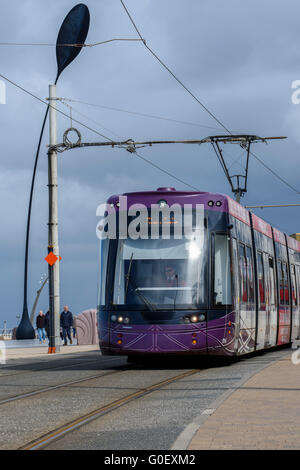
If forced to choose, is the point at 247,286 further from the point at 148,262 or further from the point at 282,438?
the point at 282,438

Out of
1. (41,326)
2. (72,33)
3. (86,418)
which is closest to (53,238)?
(72,33)

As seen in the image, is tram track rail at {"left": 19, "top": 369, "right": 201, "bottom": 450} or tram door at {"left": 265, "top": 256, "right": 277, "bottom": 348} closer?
tram track rail at {"left": 19, "top": 369, "right": 201, "bottom": 450}

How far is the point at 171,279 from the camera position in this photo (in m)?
17.7

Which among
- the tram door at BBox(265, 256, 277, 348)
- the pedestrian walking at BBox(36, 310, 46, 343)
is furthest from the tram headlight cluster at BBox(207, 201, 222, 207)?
the pedestrian walking at BBox(36, 310, 46, 343)

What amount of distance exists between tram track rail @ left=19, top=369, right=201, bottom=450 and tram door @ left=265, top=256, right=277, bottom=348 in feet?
23.8

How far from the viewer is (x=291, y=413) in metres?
9.93

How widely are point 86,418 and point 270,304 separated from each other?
13.2 meters

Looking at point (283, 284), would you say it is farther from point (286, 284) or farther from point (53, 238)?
point (53, 238)

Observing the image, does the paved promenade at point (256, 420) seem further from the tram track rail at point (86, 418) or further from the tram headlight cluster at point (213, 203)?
the tram headlight cluster at point (213, 203)

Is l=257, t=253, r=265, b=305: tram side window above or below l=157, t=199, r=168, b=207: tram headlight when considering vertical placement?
below

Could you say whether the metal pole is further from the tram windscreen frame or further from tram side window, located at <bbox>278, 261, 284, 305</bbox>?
the tram windscreen frame

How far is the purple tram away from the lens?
1755 centimetres

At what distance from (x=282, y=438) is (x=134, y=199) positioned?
1086 cm
